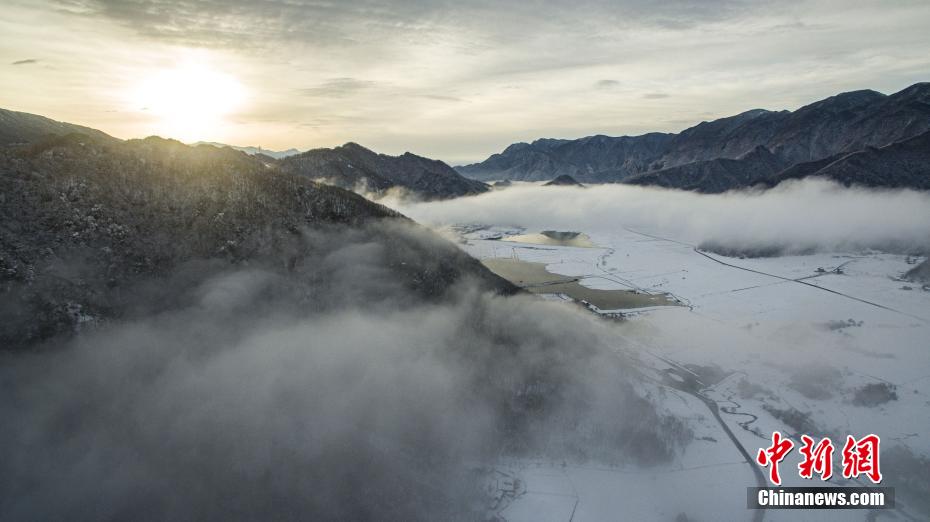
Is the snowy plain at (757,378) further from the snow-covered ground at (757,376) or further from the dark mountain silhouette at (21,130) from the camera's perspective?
the dark mountain silhouette at (21,130)

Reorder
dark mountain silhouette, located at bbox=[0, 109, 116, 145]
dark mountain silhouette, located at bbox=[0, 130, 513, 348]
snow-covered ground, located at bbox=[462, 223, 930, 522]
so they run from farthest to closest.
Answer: dark mountain silhouette, located at bbox=[0, 109, 116, 145] → snow-covered ground, located at bbox=[462, 223, 930, 522] → dark mountain silhouette, located at bbox=[0, 130, 513, 348]

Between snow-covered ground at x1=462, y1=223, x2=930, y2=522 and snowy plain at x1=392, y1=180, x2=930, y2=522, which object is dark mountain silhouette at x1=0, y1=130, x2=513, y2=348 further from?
snowy plain at x1=392, y1=180, x2=930, y2=522

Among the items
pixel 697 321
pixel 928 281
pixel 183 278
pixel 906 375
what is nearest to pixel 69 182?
pixel 183 278

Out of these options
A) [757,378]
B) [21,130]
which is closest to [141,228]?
[757,378]

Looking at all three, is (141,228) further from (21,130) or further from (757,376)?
(21,130)

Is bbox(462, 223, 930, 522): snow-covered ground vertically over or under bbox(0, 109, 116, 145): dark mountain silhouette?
under

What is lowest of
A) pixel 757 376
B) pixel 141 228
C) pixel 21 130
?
pixel 757 376

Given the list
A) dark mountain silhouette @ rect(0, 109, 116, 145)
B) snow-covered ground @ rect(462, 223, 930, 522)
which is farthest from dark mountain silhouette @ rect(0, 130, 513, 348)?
dark mountain silhouette @ rect(0, 109, 116, 145)

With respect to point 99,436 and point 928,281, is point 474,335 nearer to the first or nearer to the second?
point 99,436

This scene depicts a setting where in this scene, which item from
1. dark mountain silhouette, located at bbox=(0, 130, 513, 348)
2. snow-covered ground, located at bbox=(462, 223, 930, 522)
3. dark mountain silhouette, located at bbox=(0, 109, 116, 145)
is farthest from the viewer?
dark mountain silhouette, located at bbox=(0, 109, 116, 145)
